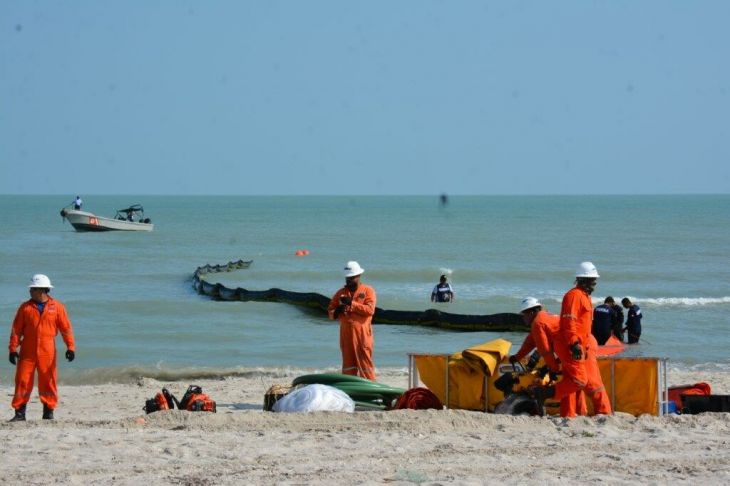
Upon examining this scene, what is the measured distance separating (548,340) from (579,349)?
1.22ft

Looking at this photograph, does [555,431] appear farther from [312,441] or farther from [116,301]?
[116,301]

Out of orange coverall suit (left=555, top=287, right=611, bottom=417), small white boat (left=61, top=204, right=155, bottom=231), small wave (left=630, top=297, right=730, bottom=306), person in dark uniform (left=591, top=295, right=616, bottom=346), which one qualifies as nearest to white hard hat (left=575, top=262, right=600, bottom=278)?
orange coverall suit (left=555, top=287, right=611, bottom=417)

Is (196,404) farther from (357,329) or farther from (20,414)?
(357,329)

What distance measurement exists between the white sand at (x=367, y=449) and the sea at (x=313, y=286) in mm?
4457

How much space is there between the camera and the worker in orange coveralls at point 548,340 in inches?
365

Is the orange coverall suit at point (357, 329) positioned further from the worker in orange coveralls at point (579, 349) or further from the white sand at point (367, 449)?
the worker in orange coveralls at point (579, 349)

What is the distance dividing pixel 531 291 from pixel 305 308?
992cm

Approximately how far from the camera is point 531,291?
33.5 m

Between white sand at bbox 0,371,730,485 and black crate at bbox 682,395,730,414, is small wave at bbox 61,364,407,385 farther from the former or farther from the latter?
white sand at bbox 0,371,730,485

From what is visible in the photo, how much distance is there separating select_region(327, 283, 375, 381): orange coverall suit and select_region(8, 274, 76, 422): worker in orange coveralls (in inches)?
110

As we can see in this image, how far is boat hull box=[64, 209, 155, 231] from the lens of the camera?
2736 inches

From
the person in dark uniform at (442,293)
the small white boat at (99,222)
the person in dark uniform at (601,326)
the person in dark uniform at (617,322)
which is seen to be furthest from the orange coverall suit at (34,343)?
the small white boat at (99,222)

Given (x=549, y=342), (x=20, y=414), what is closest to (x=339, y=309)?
(x=549, y=342)

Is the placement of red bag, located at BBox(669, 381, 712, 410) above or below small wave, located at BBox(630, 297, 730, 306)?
below
